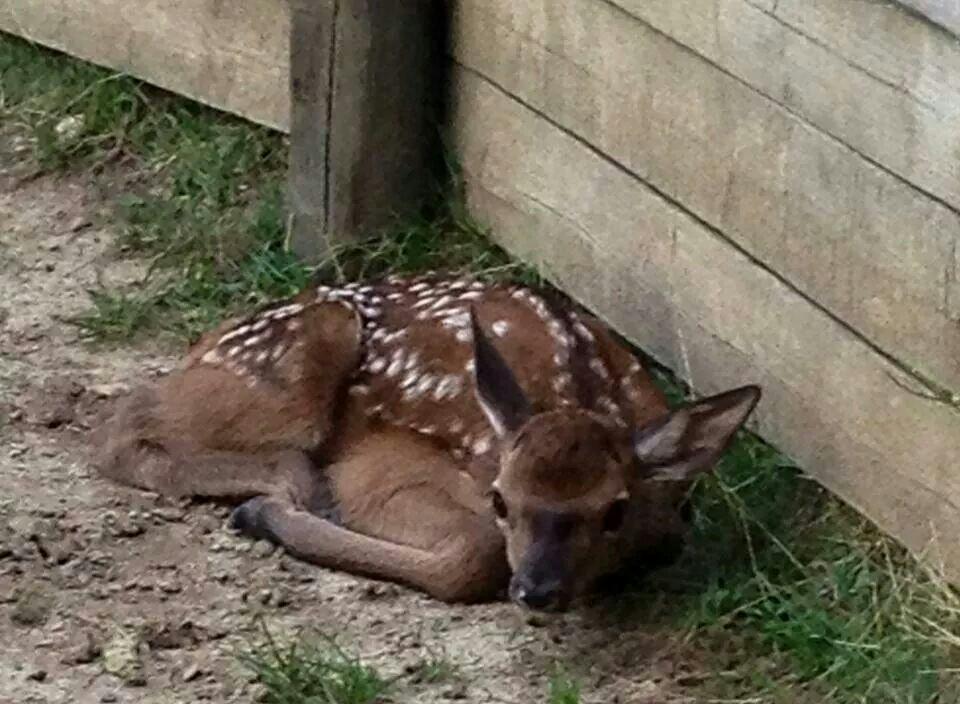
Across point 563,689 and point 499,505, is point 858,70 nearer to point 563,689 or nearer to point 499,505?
point 499,505

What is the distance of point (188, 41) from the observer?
711 cm

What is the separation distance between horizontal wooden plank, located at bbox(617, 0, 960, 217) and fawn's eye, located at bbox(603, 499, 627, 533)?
0.85 m

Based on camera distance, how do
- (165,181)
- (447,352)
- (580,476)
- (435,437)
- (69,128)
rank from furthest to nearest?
(69,128) < (165,181) < (447,352) < (435,437) < (580,476)

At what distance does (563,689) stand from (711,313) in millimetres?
1217

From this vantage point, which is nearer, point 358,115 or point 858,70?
point 858,70

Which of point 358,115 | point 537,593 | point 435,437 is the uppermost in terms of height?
point 358,115

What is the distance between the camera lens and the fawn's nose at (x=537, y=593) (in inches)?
188

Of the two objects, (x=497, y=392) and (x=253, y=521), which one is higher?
(x=497, y=392)

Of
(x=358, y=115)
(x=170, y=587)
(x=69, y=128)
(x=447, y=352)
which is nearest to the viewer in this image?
(x=170, y=587)

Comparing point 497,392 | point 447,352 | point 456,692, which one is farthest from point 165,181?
point 456,692

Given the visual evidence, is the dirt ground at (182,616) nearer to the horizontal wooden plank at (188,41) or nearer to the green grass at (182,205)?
the green grass at (182,205)

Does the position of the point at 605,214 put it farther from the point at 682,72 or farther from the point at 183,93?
the point at 183,93

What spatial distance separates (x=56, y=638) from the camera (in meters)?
4.91

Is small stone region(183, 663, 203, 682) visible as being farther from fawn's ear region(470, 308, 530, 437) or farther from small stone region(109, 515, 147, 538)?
fawn's ear region(470, 308, 530, 437)
